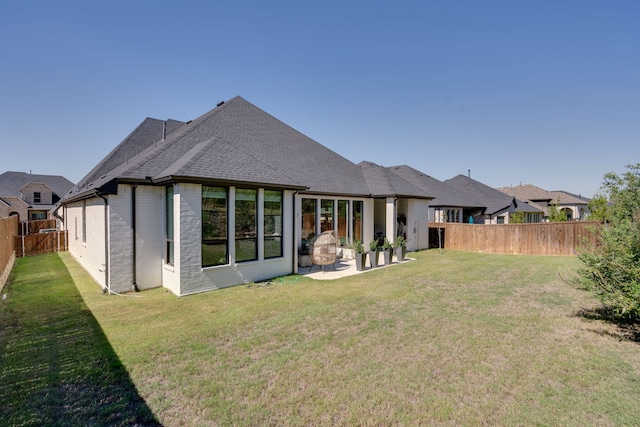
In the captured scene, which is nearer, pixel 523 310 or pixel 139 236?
pixel 523 310

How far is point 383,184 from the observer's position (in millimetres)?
15516

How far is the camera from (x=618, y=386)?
12.2ft

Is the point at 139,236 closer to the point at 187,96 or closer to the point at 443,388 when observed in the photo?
the point at 443,388

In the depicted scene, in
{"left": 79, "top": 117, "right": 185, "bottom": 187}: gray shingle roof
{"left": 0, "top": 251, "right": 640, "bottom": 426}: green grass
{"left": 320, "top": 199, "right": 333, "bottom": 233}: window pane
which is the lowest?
{"left": 0, "top": 251, "right": 640, "bottom": 426}: green grass

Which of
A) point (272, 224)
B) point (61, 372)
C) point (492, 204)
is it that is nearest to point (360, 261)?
point (272, 224)

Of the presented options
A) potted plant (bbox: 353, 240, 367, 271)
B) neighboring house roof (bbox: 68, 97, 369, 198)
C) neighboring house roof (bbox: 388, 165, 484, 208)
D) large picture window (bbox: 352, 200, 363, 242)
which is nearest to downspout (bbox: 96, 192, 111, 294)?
neighboring house roof (bbox: 68, 97, 369, 198)

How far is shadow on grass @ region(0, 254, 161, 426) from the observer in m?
3.19

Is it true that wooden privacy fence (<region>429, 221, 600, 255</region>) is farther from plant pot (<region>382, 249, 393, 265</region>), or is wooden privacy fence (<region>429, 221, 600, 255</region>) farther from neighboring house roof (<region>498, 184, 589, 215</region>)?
neighboring house roof (<region>498, 184, 589, 215</region>)

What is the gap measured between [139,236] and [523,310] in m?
10.2

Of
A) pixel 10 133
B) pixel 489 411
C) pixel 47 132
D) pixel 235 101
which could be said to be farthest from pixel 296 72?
pixel 10 133

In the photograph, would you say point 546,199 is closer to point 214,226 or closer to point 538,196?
point 538,196

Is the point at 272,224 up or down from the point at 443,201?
down

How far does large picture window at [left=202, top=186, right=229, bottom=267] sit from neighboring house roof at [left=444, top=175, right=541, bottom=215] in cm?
2537

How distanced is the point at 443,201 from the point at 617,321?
1683 cm
